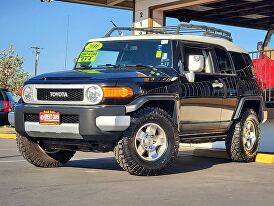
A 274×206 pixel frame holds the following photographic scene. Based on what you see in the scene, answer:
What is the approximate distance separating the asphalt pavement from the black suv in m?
0.36

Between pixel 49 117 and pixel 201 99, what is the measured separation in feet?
7.60

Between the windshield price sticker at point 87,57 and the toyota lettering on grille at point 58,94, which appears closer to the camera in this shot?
the toyota lettering on grille at point 58,94

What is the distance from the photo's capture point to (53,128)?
23.5 ft

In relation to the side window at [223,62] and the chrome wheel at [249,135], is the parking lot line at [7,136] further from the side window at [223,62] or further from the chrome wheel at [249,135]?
the side window at [223,62]

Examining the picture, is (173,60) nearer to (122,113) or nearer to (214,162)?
(122,113)

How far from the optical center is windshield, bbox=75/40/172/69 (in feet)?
26.4

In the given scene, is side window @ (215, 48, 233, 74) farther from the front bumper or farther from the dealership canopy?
the dealership canopy

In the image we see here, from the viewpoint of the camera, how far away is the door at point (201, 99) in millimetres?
7898

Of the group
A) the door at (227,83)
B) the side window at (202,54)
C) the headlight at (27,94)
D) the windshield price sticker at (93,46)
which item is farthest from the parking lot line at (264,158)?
the headlight at (27,94)

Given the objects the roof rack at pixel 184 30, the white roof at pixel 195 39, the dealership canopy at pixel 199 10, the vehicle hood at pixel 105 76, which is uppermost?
the dealership canopy at pixel 199 10

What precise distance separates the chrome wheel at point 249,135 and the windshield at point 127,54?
216cm

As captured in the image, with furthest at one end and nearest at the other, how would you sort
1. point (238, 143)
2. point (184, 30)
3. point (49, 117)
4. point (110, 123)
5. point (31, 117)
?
point (238, 143), point (184, 30), point (31, 117), point (49, 117), point (110, 123)

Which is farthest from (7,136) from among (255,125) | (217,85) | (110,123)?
(110,123)

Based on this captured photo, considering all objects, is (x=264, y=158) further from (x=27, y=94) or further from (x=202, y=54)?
(x=27, y=94)
